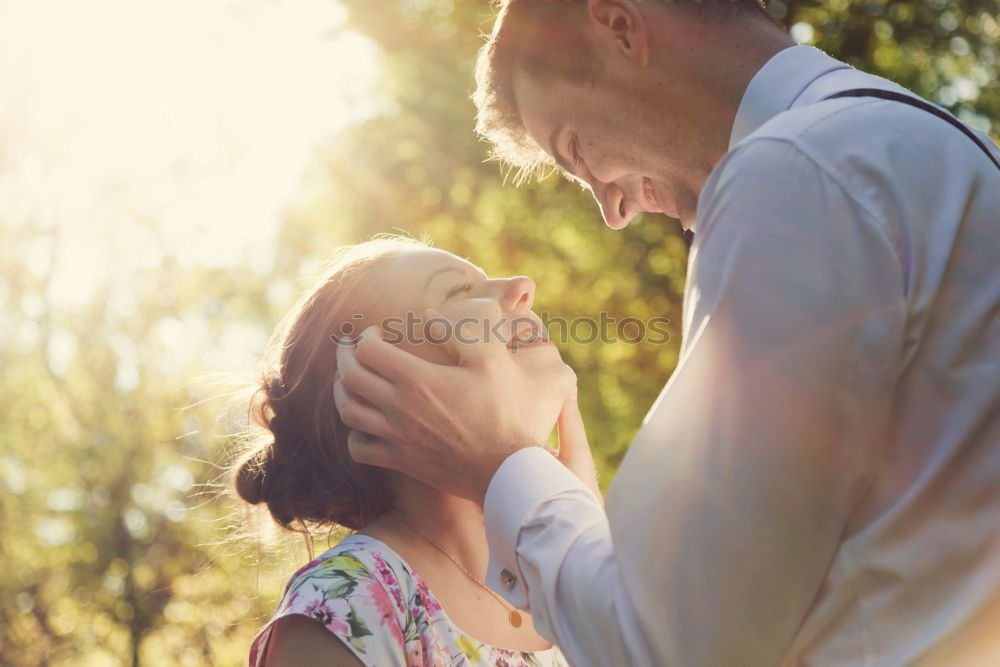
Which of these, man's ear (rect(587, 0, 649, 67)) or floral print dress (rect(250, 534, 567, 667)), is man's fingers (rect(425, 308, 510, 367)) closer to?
floral print dress (rect(250, 534, 567, 667))

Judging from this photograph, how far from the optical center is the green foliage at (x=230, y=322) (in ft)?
43.8

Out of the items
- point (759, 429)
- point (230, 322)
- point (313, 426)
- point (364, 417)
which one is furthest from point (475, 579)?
point (230, 322)

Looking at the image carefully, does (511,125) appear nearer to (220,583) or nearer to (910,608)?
(910,608)

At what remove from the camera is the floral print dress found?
8.41 feet

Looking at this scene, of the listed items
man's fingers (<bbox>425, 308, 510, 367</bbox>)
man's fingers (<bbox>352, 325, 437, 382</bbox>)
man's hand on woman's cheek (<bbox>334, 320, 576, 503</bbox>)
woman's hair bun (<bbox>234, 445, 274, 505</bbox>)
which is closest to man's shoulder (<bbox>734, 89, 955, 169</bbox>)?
man's hand on woman's cheek (<bbox>334, 320, 576, 503</bbox>)

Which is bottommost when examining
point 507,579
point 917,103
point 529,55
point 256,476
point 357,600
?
point 256,476

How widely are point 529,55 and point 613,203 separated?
0.59 m

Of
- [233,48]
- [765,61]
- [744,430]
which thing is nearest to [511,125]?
[765,61]

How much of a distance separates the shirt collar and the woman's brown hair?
1.42 m

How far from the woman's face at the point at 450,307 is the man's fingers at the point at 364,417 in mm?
647

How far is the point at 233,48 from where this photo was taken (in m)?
14.4

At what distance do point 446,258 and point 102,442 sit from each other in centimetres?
1869

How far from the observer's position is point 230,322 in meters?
21.6

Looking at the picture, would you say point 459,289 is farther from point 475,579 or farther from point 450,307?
point 475,579
